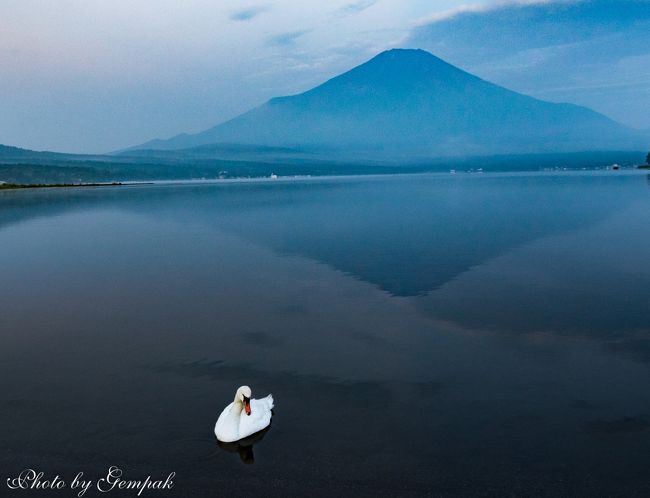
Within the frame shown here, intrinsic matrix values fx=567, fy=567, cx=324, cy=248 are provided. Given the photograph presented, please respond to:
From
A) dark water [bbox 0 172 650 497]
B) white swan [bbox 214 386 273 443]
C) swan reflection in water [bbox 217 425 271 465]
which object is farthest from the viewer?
white swan [bbox 214 386 273 443]

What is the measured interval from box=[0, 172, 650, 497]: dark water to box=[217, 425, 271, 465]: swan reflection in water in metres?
0.08

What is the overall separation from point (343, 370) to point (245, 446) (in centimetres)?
417

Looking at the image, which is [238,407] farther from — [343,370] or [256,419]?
[343,370]

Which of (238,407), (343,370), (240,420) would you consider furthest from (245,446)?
(343,370)

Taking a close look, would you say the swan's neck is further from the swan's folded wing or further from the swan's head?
the swan's folded wing

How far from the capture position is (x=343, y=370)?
47.2 feet

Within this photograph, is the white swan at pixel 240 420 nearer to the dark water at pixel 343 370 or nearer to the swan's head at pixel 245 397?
the swan's head at pixel 245 397

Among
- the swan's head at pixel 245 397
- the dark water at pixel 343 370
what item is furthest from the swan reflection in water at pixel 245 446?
the swan's head at pixel 245 397

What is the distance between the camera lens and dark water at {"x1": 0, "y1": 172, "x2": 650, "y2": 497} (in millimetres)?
9930

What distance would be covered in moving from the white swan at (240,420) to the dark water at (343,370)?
10.9 inches

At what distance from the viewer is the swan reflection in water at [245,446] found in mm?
10398

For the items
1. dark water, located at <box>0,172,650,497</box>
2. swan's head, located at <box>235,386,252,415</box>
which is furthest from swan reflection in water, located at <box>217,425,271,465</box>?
swan's head, located at <box>235,386,252,415</box>

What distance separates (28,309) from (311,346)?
1169 cm

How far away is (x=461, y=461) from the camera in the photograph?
10008 mm
